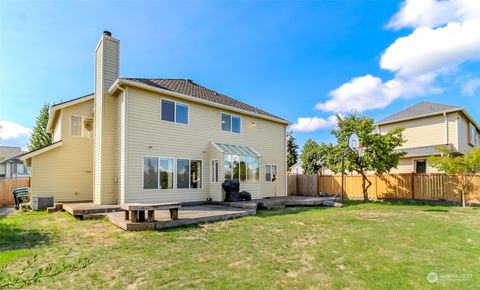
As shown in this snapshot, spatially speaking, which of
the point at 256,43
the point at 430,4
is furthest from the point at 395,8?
the point at 256,43

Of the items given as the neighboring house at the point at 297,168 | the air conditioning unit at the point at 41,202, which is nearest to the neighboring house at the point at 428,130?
the neighboring house at the point at 297,168

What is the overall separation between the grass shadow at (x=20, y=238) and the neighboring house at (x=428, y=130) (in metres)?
19.1

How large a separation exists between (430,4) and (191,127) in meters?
11.0

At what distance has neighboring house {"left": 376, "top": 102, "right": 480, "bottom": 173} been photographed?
1788 centimetres

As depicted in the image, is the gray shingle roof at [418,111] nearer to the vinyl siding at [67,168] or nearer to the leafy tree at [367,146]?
the leafy tree at [367,146]

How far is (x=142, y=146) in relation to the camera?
11.4 m

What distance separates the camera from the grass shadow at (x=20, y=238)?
596 centimetres

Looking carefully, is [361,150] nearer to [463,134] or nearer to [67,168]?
[463,134]

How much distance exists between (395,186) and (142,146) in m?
14.8

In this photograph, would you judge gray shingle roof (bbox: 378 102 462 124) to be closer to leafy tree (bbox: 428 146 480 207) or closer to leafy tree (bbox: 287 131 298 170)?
leafy tree (bbox: 428 146 480 207)

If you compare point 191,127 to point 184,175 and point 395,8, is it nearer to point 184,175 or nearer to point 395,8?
point 184,175

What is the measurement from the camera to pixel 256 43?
14.9 meters

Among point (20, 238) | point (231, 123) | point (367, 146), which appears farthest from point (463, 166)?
point (20, 238)

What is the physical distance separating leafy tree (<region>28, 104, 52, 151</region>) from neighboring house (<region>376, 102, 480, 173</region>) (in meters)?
32.7
